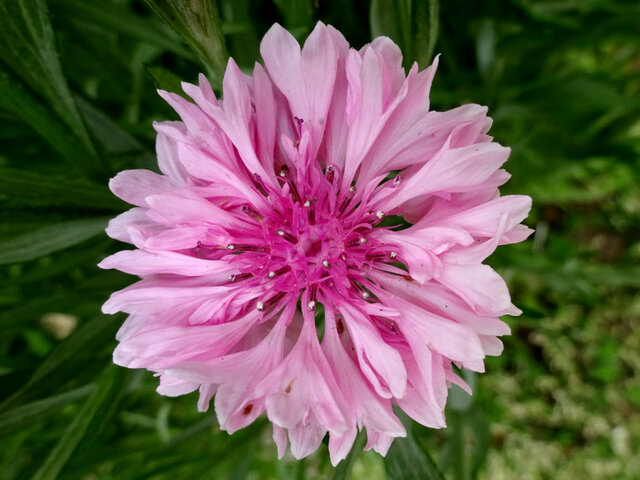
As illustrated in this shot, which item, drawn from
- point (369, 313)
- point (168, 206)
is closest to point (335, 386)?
point (369, 313)

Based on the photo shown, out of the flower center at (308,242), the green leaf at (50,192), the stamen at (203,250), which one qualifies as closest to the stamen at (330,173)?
the flower center at (308,242)

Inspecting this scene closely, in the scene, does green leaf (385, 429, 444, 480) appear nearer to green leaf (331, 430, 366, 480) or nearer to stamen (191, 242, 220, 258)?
green leaf (331, 430, 366, 480)

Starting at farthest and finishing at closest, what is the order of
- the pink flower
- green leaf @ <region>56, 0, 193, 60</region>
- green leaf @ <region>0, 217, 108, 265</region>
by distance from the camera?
green leaf @ <region>56, 0, 193, 60</region> → green leaf @ <region>0, 217, 108, 265</region> → the pink flower

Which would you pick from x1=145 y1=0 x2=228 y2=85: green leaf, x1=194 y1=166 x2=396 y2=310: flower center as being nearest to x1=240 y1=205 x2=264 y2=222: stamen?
x1=194 y1=166 x2=396 y2=310: flower center

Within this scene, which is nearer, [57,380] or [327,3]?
[57,380]

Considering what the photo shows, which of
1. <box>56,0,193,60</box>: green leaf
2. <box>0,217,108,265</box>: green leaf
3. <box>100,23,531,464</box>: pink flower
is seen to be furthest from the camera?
<box>56,0,193,60</box>: green leaf

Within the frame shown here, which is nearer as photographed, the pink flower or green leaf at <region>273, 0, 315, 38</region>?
the pink flower

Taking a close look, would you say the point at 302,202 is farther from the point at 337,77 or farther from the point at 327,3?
the point at 327,3
